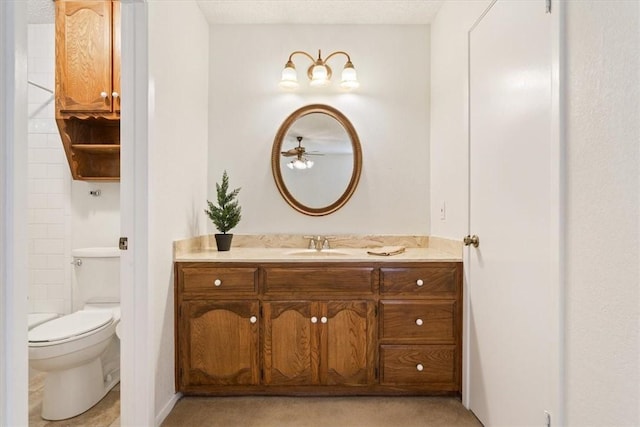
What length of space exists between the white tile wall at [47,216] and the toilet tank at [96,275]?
237 mm

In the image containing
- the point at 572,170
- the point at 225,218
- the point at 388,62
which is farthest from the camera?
the point at 388,62

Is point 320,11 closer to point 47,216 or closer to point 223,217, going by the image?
point 223,217

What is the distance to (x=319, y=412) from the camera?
193 centimetres

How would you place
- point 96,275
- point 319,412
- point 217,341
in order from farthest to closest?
1. point 96,275
2. point 217,341
3. point 319,412

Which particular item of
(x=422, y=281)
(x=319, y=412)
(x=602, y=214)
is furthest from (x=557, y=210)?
(x=319, y=412)

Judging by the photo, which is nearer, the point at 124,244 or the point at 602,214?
the point at 602,214

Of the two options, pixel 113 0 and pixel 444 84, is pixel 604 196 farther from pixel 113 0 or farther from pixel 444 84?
pixel 113 0

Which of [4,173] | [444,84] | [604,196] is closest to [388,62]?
[444,84]

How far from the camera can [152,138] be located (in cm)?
172

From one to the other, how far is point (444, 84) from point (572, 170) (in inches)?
55.5

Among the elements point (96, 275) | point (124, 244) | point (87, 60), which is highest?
point (87, 60)

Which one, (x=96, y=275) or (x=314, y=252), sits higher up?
(x=314, y=252)

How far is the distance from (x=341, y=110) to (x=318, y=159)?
1.34ft

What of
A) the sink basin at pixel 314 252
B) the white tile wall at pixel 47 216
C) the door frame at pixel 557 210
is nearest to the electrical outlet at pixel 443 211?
the sink basin at pixel 314 252
